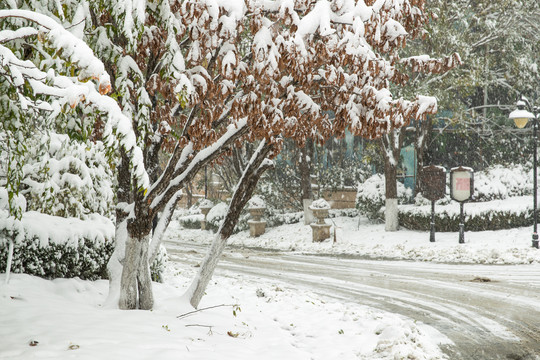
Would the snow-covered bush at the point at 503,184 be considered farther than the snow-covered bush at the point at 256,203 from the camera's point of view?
No

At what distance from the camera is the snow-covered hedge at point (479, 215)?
55.3ft

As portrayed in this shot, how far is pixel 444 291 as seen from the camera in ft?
31.5

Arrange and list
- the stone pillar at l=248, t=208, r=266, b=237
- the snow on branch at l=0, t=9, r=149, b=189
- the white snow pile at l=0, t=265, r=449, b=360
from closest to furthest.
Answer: the snow on branch at l=0, t=9, r=149, b=189
the white snow pile at l=0, t=265, r=449, b=360
the stone pillar at l=248, t=208, r=266, b=237

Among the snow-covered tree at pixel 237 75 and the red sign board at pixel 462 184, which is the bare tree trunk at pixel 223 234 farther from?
the red sign board at pixel 462 184

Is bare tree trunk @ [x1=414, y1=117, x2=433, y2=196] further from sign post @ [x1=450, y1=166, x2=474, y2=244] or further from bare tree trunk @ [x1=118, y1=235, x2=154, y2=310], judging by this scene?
bare tree trunk @ [x1=118, y1=235, x2=154, y2=310]

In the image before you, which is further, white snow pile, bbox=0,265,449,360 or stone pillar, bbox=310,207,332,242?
stone pillar, bbox=310,207,332,242

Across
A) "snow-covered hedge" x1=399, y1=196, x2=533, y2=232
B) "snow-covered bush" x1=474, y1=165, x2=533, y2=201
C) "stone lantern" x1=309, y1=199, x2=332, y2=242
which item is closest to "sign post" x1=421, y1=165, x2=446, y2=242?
"snow-covered hedge" x1=399, y1=196, x2=533, y2=232

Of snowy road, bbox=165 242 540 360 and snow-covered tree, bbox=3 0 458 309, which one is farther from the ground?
snow-covered tree, bbox=3 0 458 309

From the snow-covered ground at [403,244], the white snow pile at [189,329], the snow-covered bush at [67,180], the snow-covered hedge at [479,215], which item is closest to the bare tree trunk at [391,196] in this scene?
the snow-covered ground at [403,244]

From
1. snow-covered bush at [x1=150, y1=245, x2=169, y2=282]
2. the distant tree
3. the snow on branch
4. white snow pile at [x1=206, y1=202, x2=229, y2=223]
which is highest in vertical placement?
the distant tree

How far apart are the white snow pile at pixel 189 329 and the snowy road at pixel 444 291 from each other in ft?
1.79

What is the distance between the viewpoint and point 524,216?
16.8m

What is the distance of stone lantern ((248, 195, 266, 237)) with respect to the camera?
888 inches

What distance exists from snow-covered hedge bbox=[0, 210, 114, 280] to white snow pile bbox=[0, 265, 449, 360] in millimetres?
223
